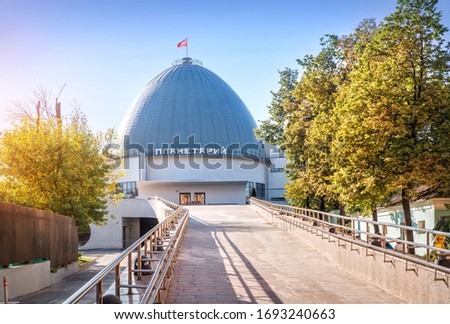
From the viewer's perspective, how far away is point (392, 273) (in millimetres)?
10430

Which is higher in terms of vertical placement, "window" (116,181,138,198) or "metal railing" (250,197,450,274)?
"window" (116,181,138,198)

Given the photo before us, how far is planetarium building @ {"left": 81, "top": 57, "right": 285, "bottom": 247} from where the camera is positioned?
68812 millimetres

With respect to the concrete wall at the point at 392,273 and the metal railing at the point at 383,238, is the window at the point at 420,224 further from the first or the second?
the concrete wall at the point at 392,273

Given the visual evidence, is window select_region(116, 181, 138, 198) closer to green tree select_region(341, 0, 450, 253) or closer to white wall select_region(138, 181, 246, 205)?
white wall select_region(138, 181, 246, 205)

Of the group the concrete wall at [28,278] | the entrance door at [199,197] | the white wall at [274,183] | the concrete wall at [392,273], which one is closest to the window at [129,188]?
the entrance door at [199,197]

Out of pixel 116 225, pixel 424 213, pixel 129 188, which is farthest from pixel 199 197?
pixel 424 213

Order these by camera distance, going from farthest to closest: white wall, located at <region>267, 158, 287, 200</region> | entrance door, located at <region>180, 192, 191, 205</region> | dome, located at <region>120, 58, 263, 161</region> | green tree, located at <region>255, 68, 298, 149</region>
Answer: white wall, located at <region>267, 158, 287, 200</region> → entrance door, located at <region>180, 192, 191, 205</region> → dome, located at <region>120, 58, 263, 161</region> → green tree, located at <region>255, 68, 298, 149</region>

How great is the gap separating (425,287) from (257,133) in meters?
28.8

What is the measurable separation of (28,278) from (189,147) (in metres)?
49.7

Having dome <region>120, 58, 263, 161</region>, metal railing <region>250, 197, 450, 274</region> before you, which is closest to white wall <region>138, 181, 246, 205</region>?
dome <region>120, 58, 263, 161</region>

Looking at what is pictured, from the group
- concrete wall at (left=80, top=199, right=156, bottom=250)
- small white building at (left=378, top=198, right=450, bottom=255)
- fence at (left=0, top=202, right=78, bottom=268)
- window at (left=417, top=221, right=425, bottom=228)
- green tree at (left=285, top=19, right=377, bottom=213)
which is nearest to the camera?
fence at (left=0, top=202, right=78, bottom=268)

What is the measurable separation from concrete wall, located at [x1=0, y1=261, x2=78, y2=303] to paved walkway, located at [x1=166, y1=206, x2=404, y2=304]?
559cm

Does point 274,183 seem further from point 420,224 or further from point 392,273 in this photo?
point 392,273

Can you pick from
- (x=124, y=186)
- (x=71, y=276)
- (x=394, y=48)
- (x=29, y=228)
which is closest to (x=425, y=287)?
(x=394, y=48)
